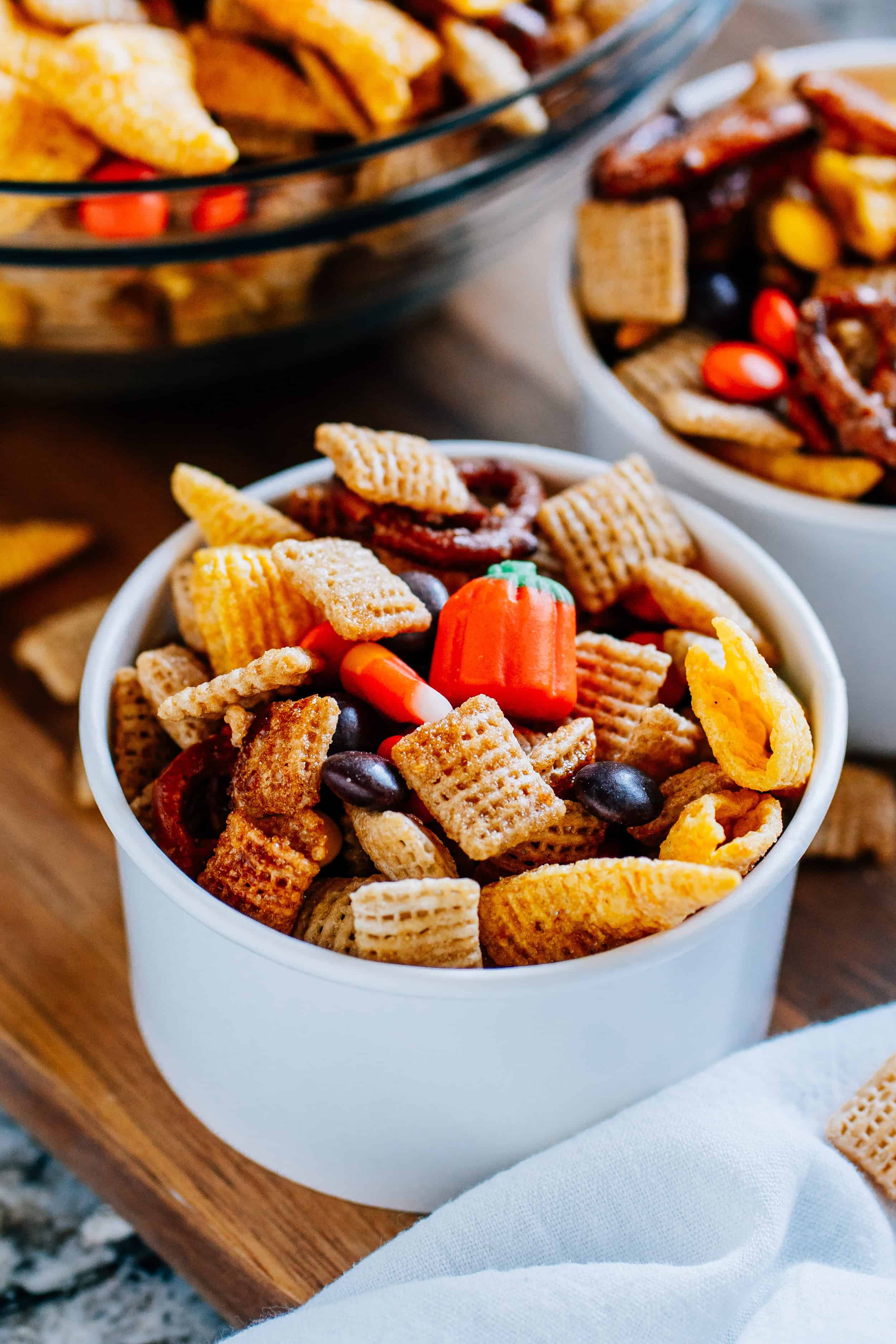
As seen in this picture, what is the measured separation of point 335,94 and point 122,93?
15 centimetres

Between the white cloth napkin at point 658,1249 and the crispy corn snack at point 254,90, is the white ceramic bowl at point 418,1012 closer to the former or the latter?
the white cloth napkin at point 658,1249

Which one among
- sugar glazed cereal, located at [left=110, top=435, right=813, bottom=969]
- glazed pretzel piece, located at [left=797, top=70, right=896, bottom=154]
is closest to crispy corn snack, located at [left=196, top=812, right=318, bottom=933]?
sugar glazed cereal, located at [left=110, top=435, right=813, bottom=969]

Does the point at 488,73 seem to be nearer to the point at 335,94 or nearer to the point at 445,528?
the point at 335,94

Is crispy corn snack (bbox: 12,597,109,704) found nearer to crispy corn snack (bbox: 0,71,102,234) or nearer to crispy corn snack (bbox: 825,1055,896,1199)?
crispy corn snack (bbox: 0,71,102,234)

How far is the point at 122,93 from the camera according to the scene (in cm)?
82

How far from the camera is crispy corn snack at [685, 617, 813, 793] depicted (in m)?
0.65

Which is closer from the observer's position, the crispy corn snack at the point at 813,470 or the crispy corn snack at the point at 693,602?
the crispy corn snack at the point at 693,602

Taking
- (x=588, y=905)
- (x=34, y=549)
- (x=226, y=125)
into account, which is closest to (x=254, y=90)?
(x=226, y=125)

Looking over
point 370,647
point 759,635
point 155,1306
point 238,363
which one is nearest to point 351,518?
point 370,647

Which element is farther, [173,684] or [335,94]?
[335,94]

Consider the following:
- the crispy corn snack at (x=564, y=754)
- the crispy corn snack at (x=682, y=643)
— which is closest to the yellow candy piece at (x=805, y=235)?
the crispy corn snack at (x=682, y=643)

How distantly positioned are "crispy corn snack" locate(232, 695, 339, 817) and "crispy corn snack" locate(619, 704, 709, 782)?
0.16m

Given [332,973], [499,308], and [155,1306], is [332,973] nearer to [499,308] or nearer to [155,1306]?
[155,1306]

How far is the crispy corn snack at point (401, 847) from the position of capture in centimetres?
62
